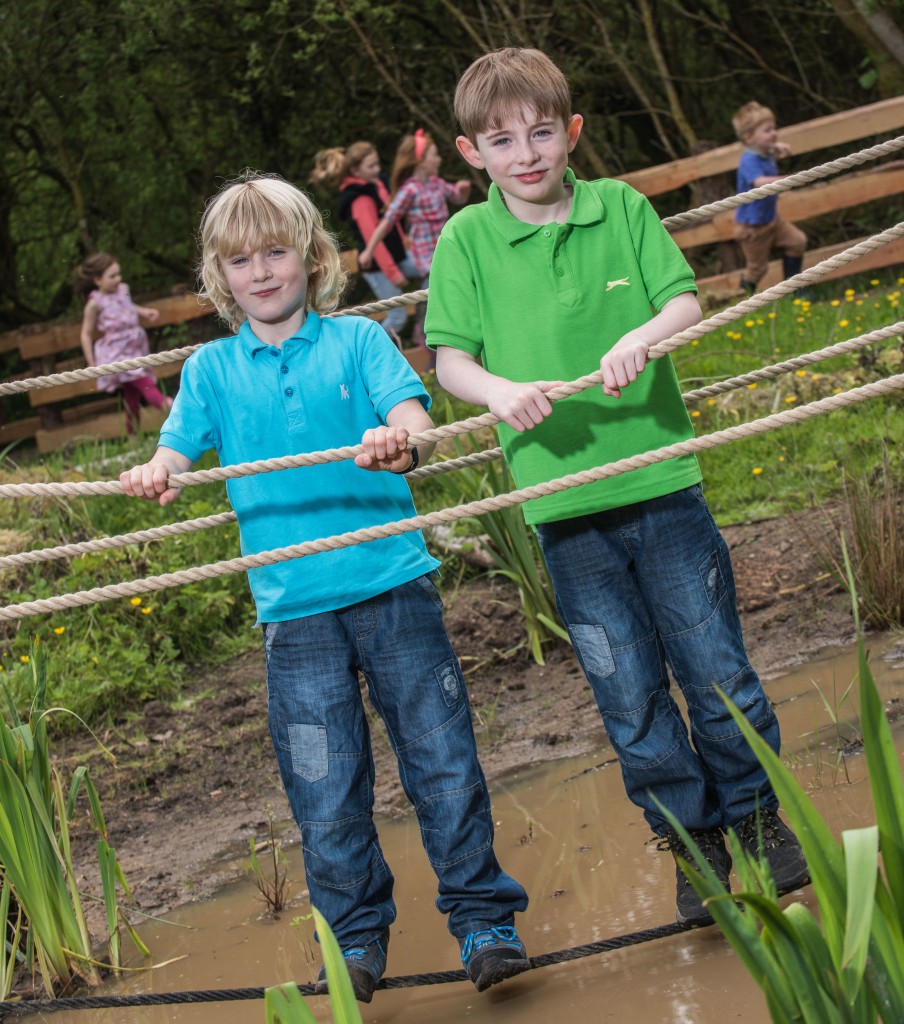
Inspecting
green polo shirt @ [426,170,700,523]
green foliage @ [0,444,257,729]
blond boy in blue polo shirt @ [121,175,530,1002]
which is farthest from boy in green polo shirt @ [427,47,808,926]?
green foliage @ [0,444,257,729]

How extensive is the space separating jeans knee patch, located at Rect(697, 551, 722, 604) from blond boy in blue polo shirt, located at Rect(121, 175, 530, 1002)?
19.5 inches

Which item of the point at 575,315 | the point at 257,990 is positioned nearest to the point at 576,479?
the point at 575,315

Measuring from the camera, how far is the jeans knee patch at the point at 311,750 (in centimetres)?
251

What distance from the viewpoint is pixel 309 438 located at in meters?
2.53

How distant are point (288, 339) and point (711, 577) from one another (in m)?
0.91

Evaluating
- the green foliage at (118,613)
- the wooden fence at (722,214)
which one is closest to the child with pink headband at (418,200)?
the wooden fence at (722,214)

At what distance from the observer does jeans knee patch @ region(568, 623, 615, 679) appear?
98.4 inches

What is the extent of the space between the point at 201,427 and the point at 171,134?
36.6 feet

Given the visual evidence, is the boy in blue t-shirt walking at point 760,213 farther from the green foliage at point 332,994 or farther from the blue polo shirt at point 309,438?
the green foliage at point 332,994

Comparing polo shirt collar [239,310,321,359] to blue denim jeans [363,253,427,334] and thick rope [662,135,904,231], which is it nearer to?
thick rope [662,135,904,231]

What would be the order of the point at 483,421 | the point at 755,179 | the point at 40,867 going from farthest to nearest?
1. the point at 755,179
2. the point at 40,867
3. the point at 483,421

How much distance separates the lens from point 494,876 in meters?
2.54

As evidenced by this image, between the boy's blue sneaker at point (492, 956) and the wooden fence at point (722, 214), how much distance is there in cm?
619

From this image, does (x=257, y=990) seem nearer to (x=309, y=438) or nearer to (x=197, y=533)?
(x=309, y=438)
